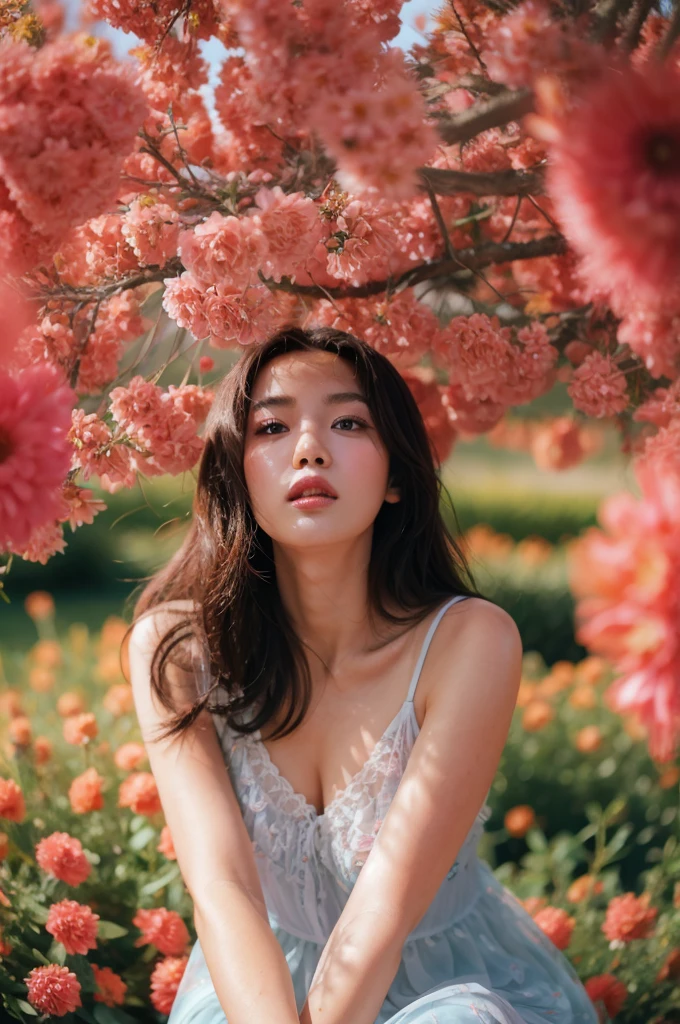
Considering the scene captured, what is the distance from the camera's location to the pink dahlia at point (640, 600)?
760 mm

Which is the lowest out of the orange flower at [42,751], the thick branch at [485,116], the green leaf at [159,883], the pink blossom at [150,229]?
the green leaf at [159,883]

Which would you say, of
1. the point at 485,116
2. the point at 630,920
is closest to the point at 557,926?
the point at 630,920

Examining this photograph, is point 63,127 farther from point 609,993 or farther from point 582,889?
point 582,889

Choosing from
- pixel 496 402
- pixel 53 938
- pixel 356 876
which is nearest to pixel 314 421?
pixel 496 402

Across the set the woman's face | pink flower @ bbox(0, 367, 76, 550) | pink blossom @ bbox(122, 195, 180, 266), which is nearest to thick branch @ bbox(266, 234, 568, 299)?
the woman's face

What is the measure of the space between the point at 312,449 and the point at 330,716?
501 millimetres

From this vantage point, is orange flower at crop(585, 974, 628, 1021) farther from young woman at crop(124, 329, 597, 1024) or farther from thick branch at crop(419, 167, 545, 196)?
thick branch at crop(419, 167, 545, 196)

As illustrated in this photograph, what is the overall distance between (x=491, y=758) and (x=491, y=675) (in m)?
0.13

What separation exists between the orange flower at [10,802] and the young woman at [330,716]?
369 mm

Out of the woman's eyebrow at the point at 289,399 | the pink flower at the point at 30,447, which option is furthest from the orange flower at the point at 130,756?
the pink flower at the point at 30,447

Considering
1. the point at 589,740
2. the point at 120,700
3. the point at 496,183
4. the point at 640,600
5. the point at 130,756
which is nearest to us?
the point at 640,600

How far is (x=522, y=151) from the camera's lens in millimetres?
1499

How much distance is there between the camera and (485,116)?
116 centimetres

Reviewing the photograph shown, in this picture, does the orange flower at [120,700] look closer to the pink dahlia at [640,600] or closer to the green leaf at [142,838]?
the green leaf at [142,838]
